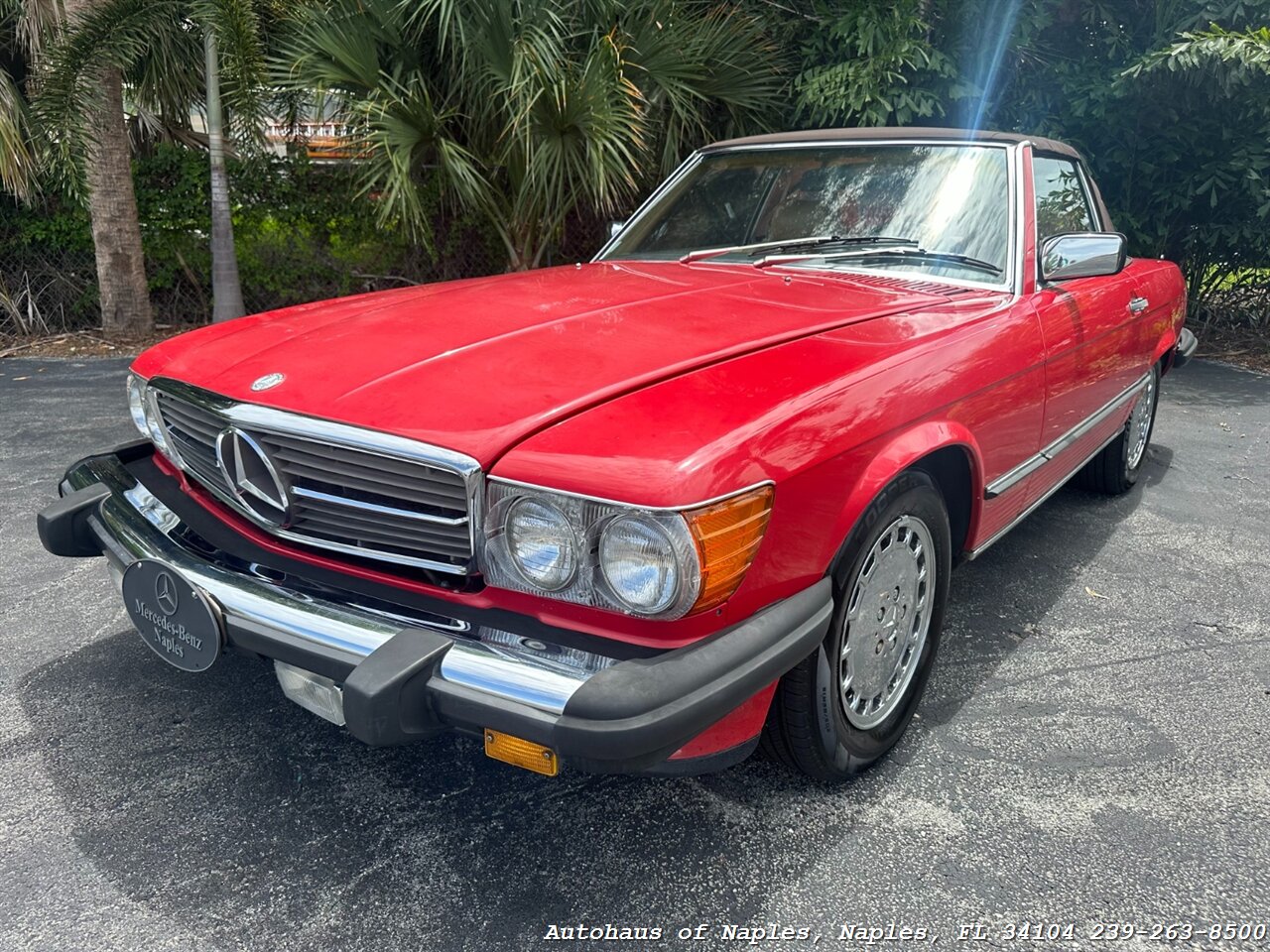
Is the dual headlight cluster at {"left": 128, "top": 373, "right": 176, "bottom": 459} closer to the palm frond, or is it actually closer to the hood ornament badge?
the hood ornament badge

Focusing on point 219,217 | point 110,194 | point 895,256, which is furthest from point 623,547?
point 110,194

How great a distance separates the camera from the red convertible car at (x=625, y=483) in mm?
1677

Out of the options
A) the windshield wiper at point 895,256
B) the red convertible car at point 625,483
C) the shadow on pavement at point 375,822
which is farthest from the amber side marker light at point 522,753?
the windshield wiper at point 895,256

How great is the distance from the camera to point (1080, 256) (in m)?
2.94

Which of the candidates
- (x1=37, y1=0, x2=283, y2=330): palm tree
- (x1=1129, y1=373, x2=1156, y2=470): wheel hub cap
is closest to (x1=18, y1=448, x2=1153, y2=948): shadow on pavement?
(x1=1129, y1=373, x2=1156, y2=470): wheel hub cap

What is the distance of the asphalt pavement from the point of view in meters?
1.89

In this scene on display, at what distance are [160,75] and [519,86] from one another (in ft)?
12.8

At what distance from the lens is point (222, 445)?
6.93ft

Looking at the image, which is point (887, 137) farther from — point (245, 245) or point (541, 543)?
point (245, 245)

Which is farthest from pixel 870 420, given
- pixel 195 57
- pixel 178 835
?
pixel 195 57

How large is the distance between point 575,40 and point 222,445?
5.58 m

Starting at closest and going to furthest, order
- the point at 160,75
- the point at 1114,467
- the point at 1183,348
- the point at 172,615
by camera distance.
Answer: the point at 172,615
the point at 1114,467
the point at 1183,348
the point at 160,75

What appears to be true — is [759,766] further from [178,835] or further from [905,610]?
[178,835]

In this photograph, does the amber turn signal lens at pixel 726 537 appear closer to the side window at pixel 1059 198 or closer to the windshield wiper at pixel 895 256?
the windshield wiper at pixel 895 256
